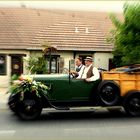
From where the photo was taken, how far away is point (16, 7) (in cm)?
2758

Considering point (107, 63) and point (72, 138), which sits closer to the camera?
point (72, 138)

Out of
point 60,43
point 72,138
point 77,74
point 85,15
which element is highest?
point 85,15

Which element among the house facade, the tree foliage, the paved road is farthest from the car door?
the house facade

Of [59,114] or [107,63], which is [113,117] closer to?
[59,114]

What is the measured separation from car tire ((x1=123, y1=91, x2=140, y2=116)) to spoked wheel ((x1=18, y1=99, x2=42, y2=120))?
92.2 inches

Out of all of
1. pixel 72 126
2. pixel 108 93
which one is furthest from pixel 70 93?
pixel 72 126

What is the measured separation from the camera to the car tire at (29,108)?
10.5m

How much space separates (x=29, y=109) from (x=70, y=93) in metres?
1.17

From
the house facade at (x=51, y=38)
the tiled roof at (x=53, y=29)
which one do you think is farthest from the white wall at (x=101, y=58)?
the tiled roof at (x=53, y=29)

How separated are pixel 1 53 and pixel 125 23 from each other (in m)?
8.59

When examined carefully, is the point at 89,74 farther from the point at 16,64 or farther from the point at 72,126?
the point at 16,64

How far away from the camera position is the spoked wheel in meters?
10.5

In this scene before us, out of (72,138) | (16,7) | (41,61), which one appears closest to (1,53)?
(41,61)

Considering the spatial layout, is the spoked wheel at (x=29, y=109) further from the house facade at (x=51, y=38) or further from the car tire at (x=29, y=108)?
the house facade at (x=51, y=38)
